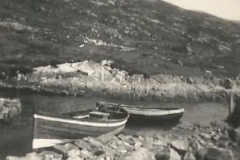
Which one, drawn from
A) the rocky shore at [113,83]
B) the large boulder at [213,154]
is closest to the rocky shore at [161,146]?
the large boulder at [213,154]

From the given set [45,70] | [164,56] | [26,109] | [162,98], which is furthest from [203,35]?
[26,109]

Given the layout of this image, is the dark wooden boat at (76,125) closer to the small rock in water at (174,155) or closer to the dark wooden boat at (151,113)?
the dark wooden boat at (151,113)

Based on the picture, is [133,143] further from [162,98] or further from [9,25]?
[9,25]

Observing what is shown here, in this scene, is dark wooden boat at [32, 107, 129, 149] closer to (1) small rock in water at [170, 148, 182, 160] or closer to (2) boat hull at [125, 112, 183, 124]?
(2) boat hull at [125, 112, 183, 124]

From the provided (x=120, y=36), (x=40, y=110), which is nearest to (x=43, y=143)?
(x=40, y=110)

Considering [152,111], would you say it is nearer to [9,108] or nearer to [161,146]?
[161,146]

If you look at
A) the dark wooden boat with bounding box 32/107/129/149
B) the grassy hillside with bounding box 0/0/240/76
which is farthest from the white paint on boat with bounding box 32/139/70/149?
the grassy hillside with bounding box 0/0/240/76
